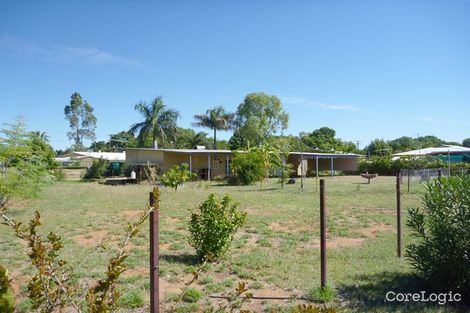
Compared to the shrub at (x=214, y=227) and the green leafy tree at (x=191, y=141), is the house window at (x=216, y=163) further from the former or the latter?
the shrub at (x=214, y=227)

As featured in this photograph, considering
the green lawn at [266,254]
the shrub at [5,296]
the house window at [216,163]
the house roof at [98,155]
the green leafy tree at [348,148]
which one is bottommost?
the green lawn at [266,254]

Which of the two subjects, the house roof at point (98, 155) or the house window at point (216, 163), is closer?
the house window at point (216, 163)

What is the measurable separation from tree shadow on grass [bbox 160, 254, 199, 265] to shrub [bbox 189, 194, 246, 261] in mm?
197

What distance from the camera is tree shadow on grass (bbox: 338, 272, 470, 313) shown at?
4.29 metres

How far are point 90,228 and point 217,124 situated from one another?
3746 cm

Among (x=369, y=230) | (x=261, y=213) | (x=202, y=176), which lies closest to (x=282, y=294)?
(x=369, y=230)

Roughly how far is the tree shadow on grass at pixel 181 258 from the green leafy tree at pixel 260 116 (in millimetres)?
43792

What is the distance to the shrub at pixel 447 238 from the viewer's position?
426cm

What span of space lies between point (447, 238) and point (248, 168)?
71.5 ft

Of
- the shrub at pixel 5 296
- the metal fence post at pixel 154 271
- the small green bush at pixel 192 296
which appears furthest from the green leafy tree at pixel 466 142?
the shrub at pixel 5 296

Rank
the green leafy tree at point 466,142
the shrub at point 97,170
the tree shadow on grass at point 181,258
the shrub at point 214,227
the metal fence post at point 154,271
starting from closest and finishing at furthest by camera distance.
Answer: the metal fence post at point 154,271 < the shrub at point 214,227 < the tree shadow on grass at point 181,258 < the shrub at point 97,170 < the green leafy tree at point 466,142

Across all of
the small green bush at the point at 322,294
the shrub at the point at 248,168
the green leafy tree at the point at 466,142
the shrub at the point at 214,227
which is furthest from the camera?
the green leafy tree at the point at 466,142

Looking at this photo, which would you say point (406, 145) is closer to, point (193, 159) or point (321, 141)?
point (321, 141)

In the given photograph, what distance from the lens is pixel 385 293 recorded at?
479 centimetres
